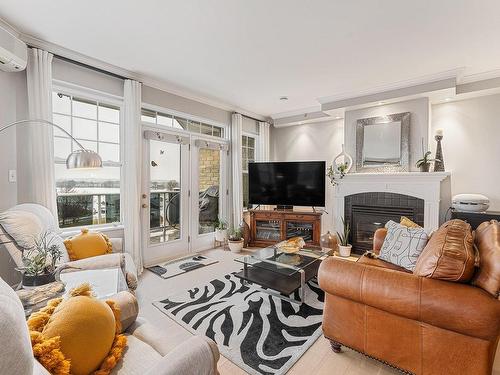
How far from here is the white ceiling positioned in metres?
2.11

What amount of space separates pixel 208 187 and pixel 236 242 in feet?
3.69

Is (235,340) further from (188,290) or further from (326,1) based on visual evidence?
(326,1)

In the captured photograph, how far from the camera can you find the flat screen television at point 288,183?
178 inches

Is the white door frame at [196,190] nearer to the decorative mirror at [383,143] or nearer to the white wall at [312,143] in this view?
the white wall at [312,143]

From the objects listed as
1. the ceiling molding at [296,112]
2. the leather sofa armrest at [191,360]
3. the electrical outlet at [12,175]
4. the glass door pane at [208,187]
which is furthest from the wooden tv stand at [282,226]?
the leather sofa armrest at [191,360]

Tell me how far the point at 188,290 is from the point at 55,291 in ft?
5.18

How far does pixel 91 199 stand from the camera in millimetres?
3260

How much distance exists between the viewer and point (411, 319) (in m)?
1.49

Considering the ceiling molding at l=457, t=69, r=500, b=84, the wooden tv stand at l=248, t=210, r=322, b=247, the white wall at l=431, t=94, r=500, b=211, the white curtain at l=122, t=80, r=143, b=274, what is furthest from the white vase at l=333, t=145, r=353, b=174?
the white curtain at l=122, t=80, r=143, b=274

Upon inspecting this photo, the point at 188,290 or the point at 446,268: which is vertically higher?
the point at 446,268

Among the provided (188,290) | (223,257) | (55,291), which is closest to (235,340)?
(188,290)

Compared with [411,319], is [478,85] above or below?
above

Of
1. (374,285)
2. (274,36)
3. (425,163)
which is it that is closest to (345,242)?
(425,163)

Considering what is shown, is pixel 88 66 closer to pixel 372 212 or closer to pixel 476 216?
pixel 372 212
